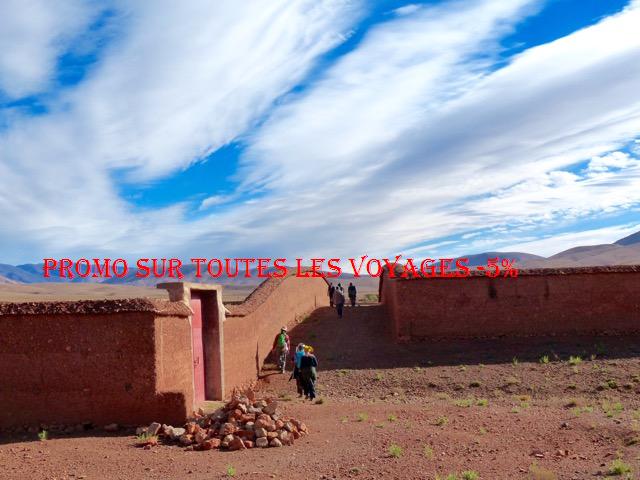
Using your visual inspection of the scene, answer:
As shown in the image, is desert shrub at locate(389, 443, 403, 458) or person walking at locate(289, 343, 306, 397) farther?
person walking at locate(289, 343, 306, 397)

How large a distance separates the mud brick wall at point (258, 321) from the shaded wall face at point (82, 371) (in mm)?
4812

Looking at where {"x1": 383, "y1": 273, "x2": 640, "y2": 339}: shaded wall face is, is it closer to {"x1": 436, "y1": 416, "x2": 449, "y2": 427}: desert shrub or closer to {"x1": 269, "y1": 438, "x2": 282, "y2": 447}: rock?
{"x1": 436, "y1": 416, "x2": 449, "y2": 427}: desert shrub

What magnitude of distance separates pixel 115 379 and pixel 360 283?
14447 cm

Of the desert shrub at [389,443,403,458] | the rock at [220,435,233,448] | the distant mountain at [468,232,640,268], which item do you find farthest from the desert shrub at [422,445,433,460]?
the distant mountain at [468,232,640,268]

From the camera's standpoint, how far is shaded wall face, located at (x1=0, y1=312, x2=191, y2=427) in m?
11.2

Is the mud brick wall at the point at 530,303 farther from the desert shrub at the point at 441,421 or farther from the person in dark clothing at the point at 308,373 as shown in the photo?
the desert shrub at the point at 441,421

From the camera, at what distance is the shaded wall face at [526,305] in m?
19.6

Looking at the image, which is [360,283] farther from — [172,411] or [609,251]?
[172,411]

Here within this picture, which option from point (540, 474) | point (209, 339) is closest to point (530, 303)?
point (209, 339)

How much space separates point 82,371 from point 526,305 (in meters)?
13.6

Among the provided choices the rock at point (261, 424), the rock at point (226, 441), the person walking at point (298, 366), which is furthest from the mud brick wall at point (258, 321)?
the rock at point (226, 441)

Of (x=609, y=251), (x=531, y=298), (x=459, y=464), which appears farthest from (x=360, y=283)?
(x=459, y=464)

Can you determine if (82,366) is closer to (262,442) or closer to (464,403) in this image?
(262,442)

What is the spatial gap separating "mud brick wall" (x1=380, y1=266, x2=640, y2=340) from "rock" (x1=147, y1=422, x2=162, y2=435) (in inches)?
423
